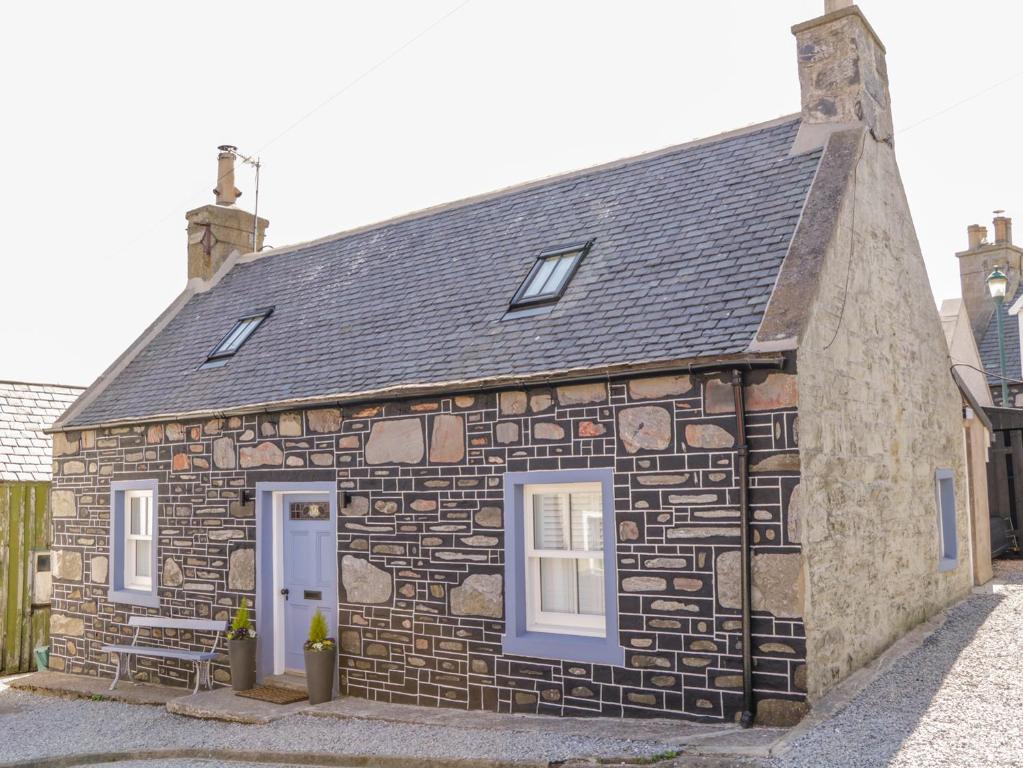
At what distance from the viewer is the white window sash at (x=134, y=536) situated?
11992 mm

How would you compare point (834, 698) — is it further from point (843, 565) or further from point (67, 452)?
point (67, 452)

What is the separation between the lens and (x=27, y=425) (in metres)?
15.3

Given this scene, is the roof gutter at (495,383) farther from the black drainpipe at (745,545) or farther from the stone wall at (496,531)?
the black drainpipe at (745,545)

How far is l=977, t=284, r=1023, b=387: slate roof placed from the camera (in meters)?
20.6

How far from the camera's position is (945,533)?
11555mm

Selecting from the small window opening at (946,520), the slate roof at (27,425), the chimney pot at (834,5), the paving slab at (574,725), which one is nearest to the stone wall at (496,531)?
the paving slab at (574,725)

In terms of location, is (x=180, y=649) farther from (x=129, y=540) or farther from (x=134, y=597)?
(x=129, y=540)

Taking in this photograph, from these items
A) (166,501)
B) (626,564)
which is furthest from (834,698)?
(166,501)

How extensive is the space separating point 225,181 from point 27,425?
5286 mm

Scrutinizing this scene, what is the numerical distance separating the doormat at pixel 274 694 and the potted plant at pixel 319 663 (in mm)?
325

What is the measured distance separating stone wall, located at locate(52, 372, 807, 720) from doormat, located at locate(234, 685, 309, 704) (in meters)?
0.56

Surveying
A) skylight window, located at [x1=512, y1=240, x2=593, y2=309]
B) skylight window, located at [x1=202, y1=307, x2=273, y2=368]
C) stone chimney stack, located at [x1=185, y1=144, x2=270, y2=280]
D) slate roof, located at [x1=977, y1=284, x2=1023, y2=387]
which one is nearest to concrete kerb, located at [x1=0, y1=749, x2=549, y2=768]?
skylight window, located at [x1=512, y1=240, x2=593, y2=309]

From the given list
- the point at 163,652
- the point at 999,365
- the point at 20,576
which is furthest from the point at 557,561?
the point at 999,365

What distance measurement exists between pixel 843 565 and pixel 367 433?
→ 469cm
